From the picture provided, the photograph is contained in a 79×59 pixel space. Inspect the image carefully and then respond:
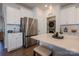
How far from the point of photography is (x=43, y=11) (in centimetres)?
144

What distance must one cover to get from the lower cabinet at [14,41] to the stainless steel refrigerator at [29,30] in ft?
0.27

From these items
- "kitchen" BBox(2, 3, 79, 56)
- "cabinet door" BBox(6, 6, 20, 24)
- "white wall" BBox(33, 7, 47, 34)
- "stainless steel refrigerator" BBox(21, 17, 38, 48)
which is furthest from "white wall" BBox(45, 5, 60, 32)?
"cabinet door" BBox(6, 6, 20, 24)

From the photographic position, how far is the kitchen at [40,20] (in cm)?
135

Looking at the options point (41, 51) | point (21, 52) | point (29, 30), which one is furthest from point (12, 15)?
point (41, 51)

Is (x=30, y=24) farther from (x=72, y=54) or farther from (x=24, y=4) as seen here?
(x=72, y=54)

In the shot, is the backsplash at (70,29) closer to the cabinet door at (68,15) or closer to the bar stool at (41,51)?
the cabinet door at (68,15)

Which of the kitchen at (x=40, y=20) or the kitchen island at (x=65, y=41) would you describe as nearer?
the kitchen island at (x=65, y=41)

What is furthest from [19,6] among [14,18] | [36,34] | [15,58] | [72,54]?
[72,54]

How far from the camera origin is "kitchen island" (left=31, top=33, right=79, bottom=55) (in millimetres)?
1138

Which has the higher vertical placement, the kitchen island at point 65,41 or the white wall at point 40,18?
the white wall at point 40,18

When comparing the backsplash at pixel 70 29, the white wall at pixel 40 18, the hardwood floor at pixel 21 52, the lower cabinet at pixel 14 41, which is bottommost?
the hardwood floor at pixel 21 52

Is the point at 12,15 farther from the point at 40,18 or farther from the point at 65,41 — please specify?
the point at 65,41

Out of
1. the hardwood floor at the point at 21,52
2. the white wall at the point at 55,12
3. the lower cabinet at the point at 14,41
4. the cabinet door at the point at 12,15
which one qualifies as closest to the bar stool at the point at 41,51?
the hardwood floor at the point at 21,52

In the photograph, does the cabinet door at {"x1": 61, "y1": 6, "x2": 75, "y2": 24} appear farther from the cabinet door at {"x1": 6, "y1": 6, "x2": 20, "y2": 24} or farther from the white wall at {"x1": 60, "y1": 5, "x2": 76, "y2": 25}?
the cabinet door at {"x1": 6, "y1": 6, "x2": 20, "y2": 24}
